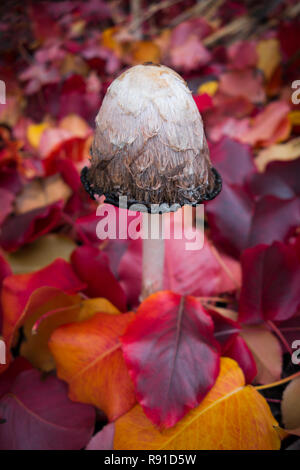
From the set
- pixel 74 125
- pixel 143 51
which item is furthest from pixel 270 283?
pixel 143 51

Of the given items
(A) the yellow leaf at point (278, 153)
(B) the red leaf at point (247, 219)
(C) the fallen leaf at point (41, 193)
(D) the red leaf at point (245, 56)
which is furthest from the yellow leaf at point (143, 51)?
(B) the red leaf at point (247, 219)

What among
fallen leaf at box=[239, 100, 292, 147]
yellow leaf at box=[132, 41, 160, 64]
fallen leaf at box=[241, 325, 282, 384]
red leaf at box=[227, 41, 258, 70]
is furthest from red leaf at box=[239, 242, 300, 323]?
yellow leaf at box=[132, 41, 160, 64]

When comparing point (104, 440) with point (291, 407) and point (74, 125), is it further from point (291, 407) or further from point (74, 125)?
point (74, 125)

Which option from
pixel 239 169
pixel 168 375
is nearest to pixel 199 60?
pixel 239 169

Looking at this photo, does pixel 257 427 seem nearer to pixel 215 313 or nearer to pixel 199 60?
pixel 215 313

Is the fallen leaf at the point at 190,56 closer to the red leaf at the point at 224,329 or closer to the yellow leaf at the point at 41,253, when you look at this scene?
the yellow leaf at the point at 41,253

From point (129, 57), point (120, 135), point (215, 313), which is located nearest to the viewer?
point (120, 135)
